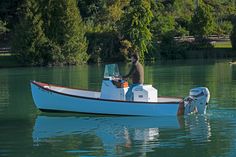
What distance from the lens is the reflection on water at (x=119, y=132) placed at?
774 inches

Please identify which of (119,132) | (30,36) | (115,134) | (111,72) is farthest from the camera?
(30,36)

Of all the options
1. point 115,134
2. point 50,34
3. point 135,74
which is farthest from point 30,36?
point 115,134

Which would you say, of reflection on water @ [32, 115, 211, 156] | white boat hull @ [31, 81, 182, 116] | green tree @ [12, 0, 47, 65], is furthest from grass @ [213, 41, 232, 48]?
reflection on water @ [32, 115, 211, 156]

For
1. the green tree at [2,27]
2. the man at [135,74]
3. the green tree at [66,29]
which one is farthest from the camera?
the green tree at [2,27]

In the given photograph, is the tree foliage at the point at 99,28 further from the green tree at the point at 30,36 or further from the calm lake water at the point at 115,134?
the calm lake water at the point at 115,134

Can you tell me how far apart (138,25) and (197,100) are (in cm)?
6937

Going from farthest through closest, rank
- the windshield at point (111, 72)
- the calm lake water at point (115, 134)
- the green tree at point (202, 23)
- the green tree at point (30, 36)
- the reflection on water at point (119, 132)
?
the green tree at point (202, 23) → the green tree at point (30, 36) → the windshield at point (111, 72) → the reflection on water at point (119, 132) → the calm lake water at point (115, 134)

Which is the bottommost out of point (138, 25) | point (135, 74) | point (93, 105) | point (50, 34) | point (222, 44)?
point (93, 105)

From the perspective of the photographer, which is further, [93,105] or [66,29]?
[66,29]

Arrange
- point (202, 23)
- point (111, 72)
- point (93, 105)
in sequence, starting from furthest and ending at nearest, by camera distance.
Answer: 1. point (202, 23)
2. point (111, 72)
3. point (93, 105)

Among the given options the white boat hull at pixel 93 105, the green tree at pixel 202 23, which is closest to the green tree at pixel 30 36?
the green tree at pixel 202 23

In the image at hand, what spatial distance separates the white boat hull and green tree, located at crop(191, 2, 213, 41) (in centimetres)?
7395

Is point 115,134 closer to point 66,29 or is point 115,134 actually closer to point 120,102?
point 120,102

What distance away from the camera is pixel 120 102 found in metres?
26.1
